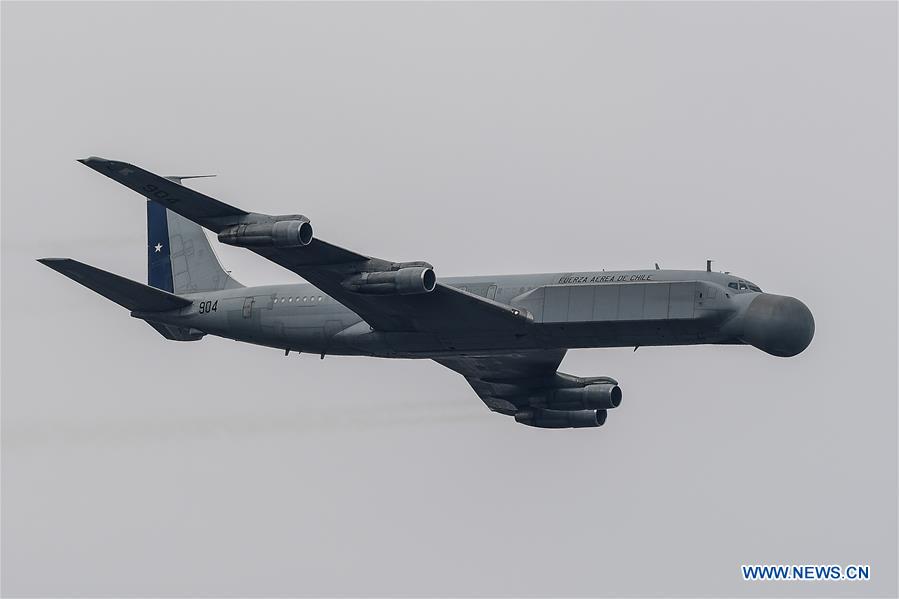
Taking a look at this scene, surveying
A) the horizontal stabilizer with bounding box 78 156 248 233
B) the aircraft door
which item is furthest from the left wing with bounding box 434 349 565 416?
the horizontal stabilizer with bounding box 78 156 248 233

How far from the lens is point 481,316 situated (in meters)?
62.7

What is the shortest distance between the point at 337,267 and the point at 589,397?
1492cm

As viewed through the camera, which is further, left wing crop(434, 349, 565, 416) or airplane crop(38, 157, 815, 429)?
left wing crop(434, 349, 565, 416)

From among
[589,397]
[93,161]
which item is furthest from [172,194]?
[589,397]

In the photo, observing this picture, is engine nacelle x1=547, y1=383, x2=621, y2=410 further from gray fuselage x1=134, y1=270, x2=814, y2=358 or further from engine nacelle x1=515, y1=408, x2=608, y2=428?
gray fuselage x1=134, y1=270, x2=814, y2=358

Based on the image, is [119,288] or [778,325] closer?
[778,325]

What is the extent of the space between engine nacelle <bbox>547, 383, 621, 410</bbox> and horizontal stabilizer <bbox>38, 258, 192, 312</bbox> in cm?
1638

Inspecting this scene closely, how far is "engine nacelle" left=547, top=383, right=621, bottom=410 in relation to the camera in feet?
235

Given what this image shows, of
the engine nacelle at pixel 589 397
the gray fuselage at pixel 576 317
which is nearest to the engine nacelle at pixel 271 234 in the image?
the gray fuselage at pixel 576 317

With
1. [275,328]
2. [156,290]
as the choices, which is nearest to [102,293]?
[156,290]

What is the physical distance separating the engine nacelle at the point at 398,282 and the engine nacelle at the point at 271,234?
10.1 ft

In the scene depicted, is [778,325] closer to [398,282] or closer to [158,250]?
[398,282]

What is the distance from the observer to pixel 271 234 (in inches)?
2309

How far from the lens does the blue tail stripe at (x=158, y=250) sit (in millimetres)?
75312
